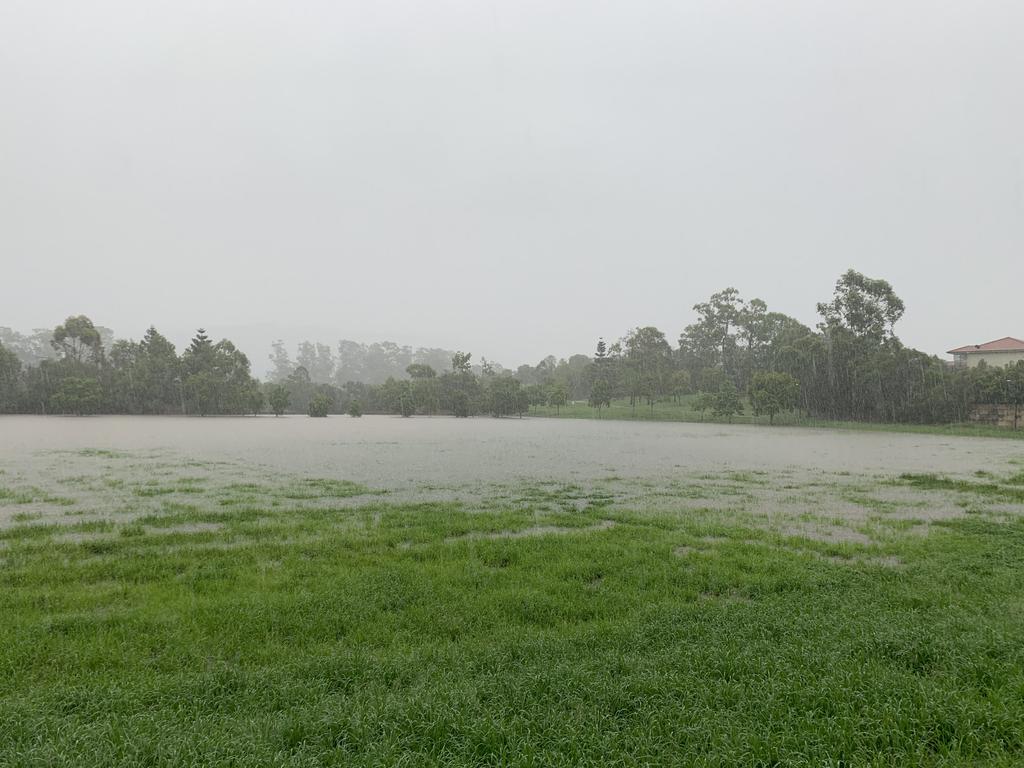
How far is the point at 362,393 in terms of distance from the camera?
112m

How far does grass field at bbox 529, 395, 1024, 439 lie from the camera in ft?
163

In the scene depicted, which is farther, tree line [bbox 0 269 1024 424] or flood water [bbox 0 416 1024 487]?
tree line [bbox 0 269 1024 424]

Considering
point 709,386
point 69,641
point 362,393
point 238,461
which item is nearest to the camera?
point 69,641

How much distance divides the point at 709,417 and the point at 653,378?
16.1 m

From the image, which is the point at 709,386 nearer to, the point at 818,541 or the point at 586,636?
the point at 818,541

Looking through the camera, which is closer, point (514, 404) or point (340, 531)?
point (340, 531)

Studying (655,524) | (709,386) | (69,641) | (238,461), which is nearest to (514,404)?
Answer: (709,386)

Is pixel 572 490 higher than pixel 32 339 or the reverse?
the reverse

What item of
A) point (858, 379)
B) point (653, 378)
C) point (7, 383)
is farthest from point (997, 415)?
point (7, 383)

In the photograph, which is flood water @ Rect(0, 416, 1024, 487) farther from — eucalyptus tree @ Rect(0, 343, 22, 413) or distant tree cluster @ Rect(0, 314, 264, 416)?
eucalyptus tree @ Rect(0, 343, 22, 413)

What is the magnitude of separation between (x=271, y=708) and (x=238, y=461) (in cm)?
2065

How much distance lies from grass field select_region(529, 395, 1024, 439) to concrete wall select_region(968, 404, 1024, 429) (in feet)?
5.23

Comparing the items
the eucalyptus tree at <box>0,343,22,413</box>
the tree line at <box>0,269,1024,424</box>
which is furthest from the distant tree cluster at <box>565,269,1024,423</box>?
the eucalyptus tree at <box>0,343,22,413</box>

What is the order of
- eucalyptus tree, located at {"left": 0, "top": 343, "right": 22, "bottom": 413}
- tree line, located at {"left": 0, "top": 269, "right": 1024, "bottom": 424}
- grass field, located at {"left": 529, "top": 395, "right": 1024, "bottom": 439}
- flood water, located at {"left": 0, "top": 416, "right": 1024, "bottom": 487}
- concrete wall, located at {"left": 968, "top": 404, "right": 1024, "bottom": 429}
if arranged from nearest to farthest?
flood water, located at {"left": 0, "top": 416, "right": 1024, "bottom": 487}, grass field, located at {"left": 529, "top": 395, "right": 1024, "bottom": 439}, concrete wall, located at {"left": 968, "top": 404, "right": 1024, "bottom": 429}, tree line, located at {"left": 0, "top": 269, "right": 1024, "bottom": 424}, eucalyptus tree, located at {"left": 0, "top": 343, "right": 22, "bottom": 413}
